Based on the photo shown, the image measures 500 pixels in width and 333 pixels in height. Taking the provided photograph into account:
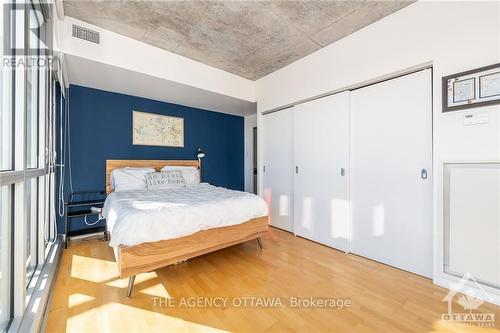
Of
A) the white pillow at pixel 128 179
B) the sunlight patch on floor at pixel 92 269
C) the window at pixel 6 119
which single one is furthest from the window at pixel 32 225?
the white pillow at pixel 128 179

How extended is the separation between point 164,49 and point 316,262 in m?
3.34

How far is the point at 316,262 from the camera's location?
2.48 meters

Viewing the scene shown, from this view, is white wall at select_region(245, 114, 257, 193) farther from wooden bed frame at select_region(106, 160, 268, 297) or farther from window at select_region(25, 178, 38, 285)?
window at select_region(25, 178, 38, 285)

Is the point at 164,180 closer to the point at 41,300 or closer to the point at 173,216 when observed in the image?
the point at 173,216

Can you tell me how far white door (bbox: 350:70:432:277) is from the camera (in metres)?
2.15

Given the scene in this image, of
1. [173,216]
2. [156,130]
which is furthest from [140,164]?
[173,216]

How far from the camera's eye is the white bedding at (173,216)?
5.90ft

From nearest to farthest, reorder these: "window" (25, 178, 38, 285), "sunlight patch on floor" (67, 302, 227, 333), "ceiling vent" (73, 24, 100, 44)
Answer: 1. "sunlight patch on floor" (67, 302, 227, 333)
2. "window" (25, 178, 38, 285)
3. "ceiling vent" (73, 24, 100, 44)

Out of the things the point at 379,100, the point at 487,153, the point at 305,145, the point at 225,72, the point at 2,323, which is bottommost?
the point at 2,323

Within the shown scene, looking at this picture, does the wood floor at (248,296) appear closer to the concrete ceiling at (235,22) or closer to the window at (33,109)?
the window at (33,109)

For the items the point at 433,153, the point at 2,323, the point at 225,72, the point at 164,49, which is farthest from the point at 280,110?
the point at 2,323

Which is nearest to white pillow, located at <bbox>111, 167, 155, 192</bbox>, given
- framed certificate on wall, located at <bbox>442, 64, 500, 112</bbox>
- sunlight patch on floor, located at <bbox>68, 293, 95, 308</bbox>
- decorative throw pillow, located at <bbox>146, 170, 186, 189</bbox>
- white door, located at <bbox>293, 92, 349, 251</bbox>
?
decorative throw pillow, located at <bbox>146, 170, 186, 189</bbox>

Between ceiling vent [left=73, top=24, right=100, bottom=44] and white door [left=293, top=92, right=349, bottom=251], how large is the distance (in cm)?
268

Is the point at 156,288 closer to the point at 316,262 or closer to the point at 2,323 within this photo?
the point at 2,323
